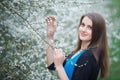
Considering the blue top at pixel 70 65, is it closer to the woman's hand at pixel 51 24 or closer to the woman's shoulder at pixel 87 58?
the woman's shoulder at pixel 87 58

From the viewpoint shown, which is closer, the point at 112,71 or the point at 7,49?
the point at 7,49

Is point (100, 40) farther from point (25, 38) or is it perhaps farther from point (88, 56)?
point (25, 38)

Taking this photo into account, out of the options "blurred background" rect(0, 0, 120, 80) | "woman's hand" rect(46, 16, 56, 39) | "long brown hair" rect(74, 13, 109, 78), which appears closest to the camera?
"long brown hair" rect(74, 13, 109, 78)

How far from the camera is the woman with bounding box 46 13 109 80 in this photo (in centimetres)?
259

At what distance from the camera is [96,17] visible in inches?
107

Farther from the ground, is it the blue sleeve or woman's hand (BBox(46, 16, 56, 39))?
woman's hand (BBox(46, 16, 56, 39))

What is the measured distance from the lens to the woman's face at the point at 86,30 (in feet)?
8.90

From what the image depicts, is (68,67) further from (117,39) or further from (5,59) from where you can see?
(117,39)

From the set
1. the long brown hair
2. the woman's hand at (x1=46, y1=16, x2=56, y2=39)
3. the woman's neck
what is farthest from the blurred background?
the long brown hair

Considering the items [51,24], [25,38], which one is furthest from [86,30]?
[25,38]

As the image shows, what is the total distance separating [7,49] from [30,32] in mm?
351

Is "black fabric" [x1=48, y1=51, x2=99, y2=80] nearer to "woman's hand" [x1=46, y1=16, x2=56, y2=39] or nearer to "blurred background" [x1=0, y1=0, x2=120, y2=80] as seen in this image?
"woman's hand" [x1=46, y1=16, x2=56, y2=39]

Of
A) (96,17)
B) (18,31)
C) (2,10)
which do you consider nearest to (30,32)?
(18,31)

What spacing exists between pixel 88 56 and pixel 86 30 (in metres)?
0.21
